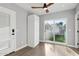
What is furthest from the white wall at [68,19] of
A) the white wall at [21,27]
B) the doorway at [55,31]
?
the white wall at [21,27]

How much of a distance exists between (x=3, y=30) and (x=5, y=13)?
0.27 meters

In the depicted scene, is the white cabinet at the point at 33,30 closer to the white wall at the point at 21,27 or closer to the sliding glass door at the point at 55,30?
the white wall at the point at 21,27

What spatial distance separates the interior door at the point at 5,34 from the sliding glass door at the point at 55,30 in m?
0.69

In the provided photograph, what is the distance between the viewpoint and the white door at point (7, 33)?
48.1 inches

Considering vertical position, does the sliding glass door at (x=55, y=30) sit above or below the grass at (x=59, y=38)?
above

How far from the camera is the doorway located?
4.75 ft

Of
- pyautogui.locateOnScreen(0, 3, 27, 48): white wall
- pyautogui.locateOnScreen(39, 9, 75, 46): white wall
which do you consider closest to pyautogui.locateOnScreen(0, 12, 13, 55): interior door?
pyautogui.locateOnScreen(0, 3, 27, 48): white wall

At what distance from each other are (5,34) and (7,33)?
37 mm

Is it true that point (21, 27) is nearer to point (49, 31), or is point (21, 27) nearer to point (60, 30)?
point (49, 31)

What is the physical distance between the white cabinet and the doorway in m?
0.19

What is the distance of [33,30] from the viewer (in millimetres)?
1462

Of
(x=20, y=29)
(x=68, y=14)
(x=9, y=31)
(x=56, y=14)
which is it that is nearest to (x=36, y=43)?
(x=20, y=29)

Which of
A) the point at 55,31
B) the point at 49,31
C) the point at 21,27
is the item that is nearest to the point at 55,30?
the point at 55,31

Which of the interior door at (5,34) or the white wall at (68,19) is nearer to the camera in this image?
the interior door at (5,34)
